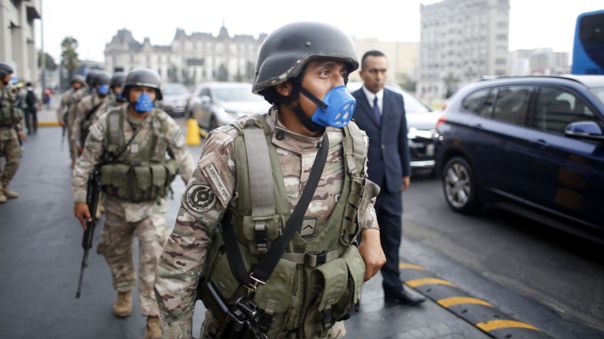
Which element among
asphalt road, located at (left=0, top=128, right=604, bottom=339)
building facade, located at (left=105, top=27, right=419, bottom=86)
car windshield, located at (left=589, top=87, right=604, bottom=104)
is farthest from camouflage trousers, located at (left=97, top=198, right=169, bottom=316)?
building facade, located at (left=105, top=27, right=419, bottom=86)

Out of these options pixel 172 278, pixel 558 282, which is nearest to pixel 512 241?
pixel 558 282

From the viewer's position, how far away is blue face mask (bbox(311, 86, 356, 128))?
1847 mm

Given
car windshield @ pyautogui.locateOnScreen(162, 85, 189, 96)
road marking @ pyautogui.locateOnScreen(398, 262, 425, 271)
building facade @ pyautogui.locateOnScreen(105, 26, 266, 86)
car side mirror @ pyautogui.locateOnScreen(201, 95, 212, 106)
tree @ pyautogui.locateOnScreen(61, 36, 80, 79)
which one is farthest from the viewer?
building facade @ pyautogui.locateOnScreen(105, 26, 266, 86)

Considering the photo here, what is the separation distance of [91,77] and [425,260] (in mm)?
5361

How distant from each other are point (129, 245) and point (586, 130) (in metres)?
4.03

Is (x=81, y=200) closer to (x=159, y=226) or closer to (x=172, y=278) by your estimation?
(x=159, y=226)

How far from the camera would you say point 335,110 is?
1.85 metres

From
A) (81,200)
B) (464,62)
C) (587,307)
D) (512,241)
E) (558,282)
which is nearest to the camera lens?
(81,200)

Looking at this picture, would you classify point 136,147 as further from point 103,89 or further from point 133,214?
point 103,89

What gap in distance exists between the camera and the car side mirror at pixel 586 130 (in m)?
4.65

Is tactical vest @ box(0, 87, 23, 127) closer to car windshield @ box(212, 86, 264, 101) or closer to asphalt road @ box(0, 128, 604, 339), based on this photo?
asphalt road @ box(0, 128, 604, 339)

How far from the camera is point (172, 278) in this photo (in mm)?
1852

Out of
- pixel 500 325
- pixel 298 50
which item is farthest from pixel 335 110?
pixel 500 325

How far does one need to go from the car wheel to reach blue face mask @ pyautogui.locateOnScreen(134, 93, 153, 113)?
4.23m
